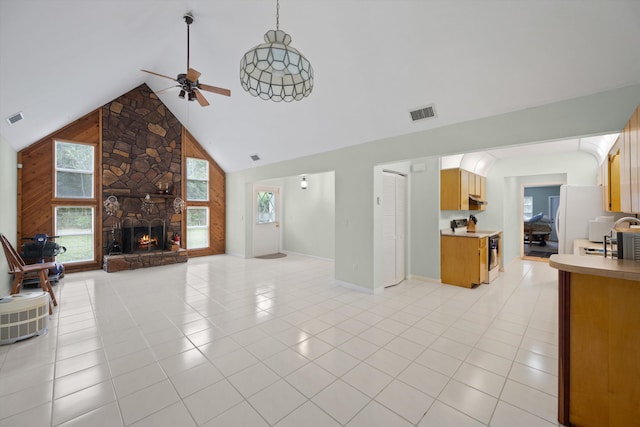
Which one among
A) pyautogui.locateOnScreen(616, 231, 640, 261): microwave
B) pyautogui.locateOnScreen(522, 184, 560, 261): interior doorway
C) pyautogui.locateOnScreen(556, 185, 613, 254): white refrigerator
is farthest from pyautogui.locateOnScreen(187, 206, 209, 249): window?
pyautogui.locateOnScreen(522, 184, 560, 261): interior doorway

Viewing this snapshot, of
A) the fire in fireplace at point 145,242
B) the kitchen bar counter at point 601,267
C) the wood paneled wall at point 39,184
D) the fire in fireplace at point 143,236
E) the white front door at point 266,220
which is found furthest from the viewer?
the white front door at point 266,220

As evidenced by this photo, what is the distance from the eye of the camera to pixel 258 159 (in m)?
6.60

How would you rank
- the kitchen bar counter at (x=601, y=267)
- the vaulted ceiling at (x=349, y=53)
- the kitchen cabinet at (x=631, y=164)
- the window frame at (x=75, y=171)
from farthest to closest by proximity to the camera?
1. the window frame at (x=75, y=171)
2. the vaulted ceiling at (x=349, y=53)
3. the kitchen cabinet at (x=631, y=164)
4. the kitchen bar counter at (x=601, y=267)

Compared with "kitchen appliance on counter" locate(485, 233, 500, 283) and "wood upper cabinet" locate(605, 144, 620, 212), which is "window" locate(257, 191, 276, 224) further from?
"wood upper cabinet" locate(605, 144, 620, 212)

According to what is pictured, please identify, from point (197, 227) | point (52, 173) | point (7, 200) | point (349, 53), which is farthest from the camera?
point (197, 227)

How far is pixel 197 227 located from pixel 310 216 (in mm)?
3468

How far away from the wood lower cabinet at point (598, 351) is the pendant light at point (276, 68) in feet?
7.85

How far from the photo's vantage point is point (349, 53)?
3240 mm

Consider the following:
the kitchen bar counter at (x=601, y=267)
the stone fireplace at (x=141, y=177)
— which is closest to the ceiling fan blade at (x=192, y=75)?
the stone fireplace at (x=141, y=177)

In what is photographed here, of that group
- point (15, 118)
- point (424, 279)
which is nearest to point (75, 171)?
point (15, 118)

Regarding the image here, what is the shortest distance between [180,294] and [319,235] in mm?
4156

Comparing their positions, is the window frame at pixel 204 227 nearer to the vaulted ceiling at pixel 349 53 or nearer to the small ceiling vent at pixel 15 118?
the vaulted ceiling at pixel 349 53

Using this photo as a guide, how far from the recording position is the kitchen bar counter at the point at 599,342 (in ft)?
5.27

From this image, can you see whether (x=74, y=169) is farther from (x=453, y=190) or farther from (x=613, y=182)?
(x=613, y=182)
